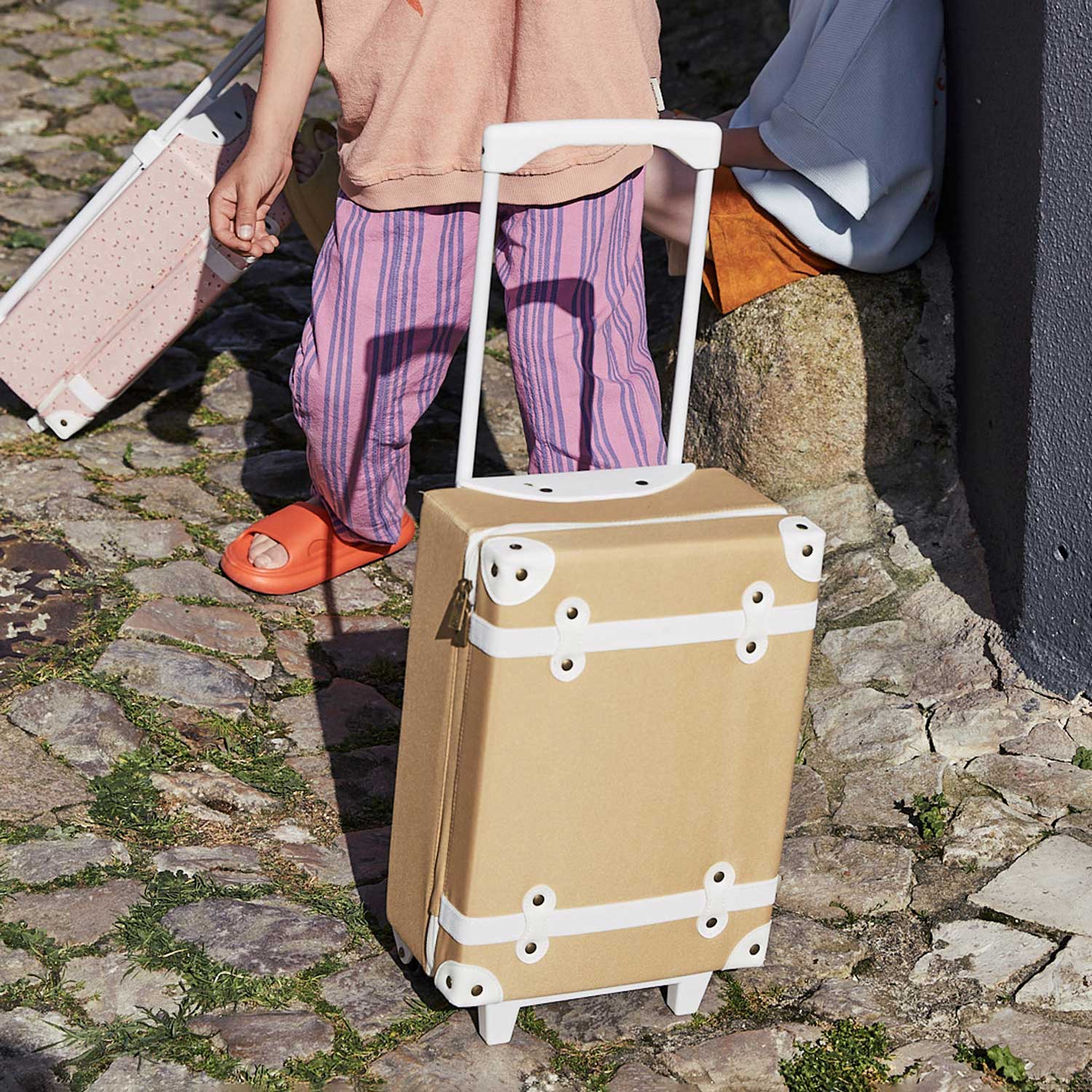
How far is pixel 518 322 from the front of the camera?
2.97m

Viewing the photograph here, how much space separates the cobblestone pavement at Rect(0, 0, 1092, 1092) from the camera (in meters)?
2.29

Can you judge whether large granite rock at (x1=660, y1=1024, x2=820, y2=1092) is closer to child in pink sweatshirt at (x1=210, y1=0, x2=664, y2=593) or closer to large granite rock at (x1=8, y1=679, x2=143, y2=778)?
child in pink sweatshirt at (x1=210, y1=0, x2=664, y2=593)

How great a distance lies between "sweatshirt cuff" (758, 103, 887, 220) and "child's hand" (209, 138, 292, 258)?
1.23m

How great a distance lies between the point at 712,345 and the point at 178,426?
4.92 feet

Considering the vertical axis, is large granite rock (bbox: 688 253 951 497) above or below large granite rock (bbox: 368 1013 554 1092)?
above

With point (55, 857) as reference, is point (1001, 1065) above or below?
above

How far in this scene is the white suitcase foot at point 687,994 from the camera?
234 cm

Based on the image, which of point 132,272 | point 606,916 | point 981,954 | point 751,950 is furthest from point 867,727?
point 132,272

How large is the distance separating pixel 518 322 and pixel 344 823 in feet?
3.24

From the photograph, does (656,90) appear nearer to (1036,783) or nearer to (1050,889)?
(1036,783)

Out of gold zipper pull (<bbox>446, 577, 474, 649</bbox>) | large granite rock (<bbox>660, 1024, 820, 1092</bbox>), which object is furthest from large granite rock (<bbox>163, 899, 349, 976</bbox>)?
gold zipper pull (<bbox>446, 577, 474, 649</bbox>)

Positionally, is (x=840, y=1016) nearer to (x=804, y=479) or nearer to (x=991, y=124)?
(x=804, y=479)

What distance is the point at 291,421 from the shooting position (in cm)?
436

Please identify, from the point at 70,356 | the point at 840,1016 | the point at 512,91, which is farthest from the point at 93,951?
the point at 70,356
